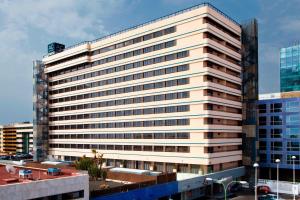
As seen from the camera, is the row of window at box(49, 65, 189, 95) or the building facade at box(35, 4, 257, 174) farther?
the row of window at box(49, 65, 189, 95)

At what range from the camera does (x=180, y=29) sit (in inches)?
3061

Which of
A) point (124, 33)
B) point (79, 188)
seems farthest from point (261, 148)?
point (79, 188)

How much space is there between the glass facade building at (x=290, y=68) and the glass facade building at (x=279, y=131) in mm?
39689

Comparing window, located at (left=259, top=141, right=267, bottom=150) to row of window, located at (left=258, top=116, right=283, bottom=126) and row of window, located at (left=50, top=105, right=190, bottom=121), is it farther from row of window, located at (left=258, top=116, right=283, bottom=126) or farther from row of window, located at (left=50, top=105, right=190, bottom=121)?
row of window, located at (left=50, top=105, right=190, bottom=121)

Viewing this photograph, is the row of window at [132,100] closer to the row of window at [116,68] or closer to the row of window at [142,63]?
the row of window at [142,63]

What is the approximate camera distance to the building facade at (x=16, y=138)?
595 ft

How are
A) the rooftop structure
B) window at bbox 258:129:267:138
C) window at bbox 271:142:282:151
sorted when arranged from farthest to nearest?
window at bbox 258:129:267:138, window at bbox 271:142:282:151, the rooftop structure

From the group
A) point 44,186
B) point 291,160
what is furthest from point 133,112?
point 44,186

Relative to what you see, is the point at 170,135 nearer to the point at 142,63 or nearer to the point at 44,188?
the point at 142,63

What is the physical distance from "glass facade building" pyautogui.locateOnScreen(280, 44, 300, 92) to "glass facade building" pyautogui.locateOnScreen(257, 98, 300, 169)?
3969 centimetres

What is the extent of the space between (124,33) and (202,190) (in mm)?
45311

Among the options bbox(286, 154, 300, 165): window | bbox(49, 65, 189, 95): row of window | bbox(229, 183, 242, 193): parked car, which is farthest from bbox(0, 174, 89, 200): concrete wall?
bbox(286, 154, 300, 165): window

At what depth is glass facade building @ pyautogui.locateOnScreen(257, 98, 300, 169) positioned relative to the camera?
87.6 meters

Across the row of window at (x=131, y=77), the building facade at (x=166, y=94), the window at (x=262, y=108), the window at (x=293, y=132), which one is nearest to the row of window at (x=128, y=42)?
the building facade at (x=166, y=94)
